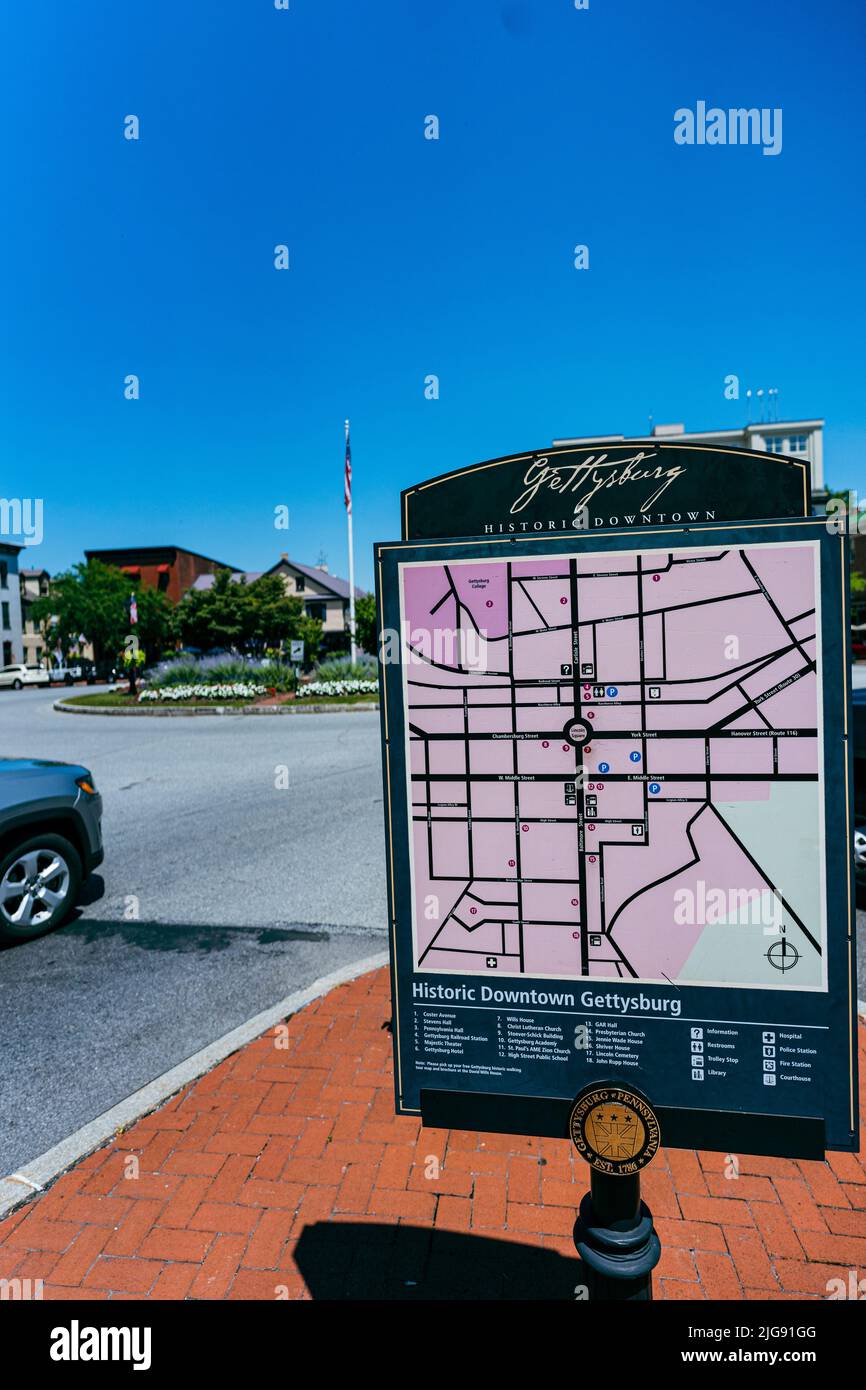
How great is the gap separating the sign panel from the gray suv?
4.65 m

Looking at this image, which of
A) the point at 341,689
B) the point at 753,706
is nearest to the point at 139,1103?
the point at 753,706

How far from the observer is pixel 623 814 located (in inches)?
78.3

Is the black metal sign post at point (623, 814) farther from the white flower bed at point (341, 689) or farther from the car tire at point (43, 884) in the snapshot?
the white flower bed at point (341, 689)

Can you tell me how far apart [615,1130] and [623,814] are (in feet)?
2.58

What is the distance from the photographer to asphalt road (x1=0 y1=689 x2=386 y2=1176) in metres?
4.03

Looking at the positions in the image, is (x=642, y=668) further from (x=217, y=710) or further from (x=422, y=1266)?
(x=217, y=710)

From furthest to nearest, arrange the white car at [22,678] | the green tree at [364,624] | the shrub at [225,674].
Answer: the white car at [22,678] < the green tree at [364,624] < the shrub at [225,674]

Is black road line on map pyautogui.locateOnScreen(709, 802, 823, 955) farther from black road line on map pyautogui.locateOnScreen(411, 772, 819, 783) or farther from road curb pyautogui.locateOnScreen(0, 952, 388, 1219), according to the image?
road curb pyautogui.locateOnScreen(0, 952, 388, 1219)

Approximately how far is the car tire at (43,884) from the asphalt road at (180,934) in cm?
14

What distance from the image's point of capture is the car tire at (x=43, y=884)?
18.5 feet

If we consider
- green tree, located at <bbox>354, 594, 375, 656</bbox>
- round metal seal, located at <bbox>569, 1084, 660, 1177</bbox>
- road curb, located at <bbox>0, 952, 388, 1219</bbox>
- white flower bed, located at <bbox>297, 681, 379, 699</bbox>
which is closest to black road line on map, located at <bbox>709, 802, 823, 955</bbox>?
round metal seal, located at <bbox>569, 1084, 660, 1177</bbox>

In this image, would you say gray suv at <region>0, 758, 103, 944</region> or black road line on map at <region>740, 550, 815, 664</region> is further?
gray suv at <region>0, 758, 103, 944</region>

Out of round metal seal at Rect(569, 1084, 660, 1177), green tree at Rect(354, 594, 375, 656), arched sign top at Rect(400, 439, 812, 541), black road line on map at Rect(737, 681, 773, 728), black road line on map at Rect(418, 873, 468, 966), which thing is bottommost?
round metal seal at Rect(569, 1084, 660, 1177)

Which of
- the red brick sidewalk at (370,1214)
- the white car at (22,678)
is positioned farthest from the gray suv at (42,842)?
the white car at (22,678)
